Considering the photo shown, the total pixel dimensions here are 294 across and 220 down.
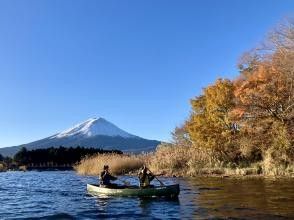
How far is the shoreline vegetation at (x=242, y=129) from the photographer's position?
39938mm

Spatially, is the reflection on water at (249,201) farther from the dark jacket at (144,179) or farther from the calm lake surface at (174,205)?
the dark jacket at (144,179)

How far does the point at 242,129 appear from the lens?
44312 mm

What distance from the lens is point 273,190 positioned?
2878 centimetres

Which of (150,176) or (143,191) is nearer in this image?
(143,191)

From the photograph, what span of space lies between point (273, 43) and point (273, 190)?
42.4ft

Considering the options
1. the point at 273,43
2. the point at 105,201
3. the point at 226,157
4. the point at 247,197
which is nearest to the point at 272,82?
the point at 273,43

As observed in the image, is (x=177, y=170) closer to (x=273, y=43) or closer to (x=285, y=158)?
(x=285, y=158)

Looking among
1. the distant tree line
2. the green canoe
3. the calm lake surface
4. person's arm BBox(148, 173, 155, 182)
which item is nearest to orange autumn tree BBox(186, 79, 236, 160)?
the calm lake surface

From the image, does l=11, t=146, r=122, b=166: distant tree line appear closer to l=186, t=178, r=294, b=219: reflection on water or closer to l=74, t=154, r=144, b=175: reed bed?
l=74, t=154, r=144, b=175: reed bed

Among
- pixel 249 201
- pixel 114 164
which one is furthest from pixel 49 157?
pixel 249 201

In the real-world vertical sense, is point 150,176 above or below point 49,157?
below

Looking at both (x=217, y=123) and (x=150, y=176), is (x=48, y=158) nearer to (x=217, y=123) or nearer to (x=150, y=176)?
(x=217, y=123)

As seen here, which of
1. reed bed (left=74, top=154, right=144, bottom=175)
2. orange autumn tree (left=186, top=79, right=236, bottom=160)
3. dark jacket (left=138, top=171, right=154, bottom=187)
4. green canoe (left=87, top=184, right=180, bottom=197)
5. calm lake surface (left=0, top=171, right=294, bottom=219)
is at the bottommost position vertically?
calm lake surface (left=0, top=171, right=294, bottom=219)

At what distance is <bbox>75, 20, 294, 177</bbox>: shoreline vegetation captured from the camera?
131ft
